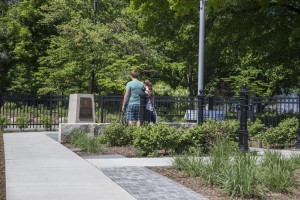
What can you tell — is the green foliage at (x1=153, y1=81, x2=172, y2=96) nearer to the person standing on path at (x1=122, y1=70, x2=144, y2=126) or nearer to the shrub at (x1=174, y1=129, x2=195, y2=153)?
the person standing on path at (x1=122, y1=70, x2=144, y2=126)

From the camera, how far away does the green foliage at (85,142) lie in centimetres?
1177

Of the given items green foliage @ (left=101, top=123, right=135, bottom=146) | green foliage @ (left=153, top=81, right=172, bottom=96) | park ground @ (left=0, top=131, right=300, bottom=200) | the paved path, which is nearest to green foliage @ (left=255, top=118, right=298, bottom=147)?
green foliage @ (left=101, top=123, right=135, bottom=146)

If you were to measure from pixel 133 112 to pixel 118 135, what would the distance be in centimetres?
108

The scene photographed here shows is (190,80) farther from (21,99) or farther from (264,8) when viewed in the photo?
(21,99)

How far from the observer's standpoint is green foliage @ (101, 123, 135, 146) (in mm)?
13086

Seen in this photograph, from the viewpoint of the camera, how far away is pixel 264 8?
69.2 ft

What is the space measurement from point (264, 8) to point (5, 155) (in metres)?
14.4

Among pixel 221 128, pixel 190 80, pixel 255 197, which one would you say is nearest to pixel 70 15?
pixel 190 80

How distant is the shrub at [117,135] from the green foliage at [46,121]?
680cm

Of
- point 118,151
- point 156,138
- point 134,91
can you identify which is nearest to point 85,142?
point 118,151

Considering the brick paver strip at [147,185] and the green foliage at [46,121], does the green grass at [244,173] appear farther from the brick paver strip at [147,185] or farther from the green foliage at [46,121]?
the green foliage at [46,121]

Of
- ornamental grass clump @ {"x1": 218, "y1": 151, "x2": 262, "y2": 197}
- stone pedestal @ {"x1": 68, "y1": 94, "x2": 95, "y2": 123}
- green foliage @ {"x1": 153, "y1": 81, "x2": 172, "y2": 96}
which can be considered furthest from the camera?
green foliage @ {"x1": 153, "y1": 81, "x2": 172, "y2": 96}

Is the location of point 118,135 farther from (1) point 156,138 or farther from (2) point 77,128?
(1) point 156,138

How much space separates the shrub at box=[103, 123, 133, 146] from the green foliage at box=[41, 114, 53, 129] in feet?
22.3
